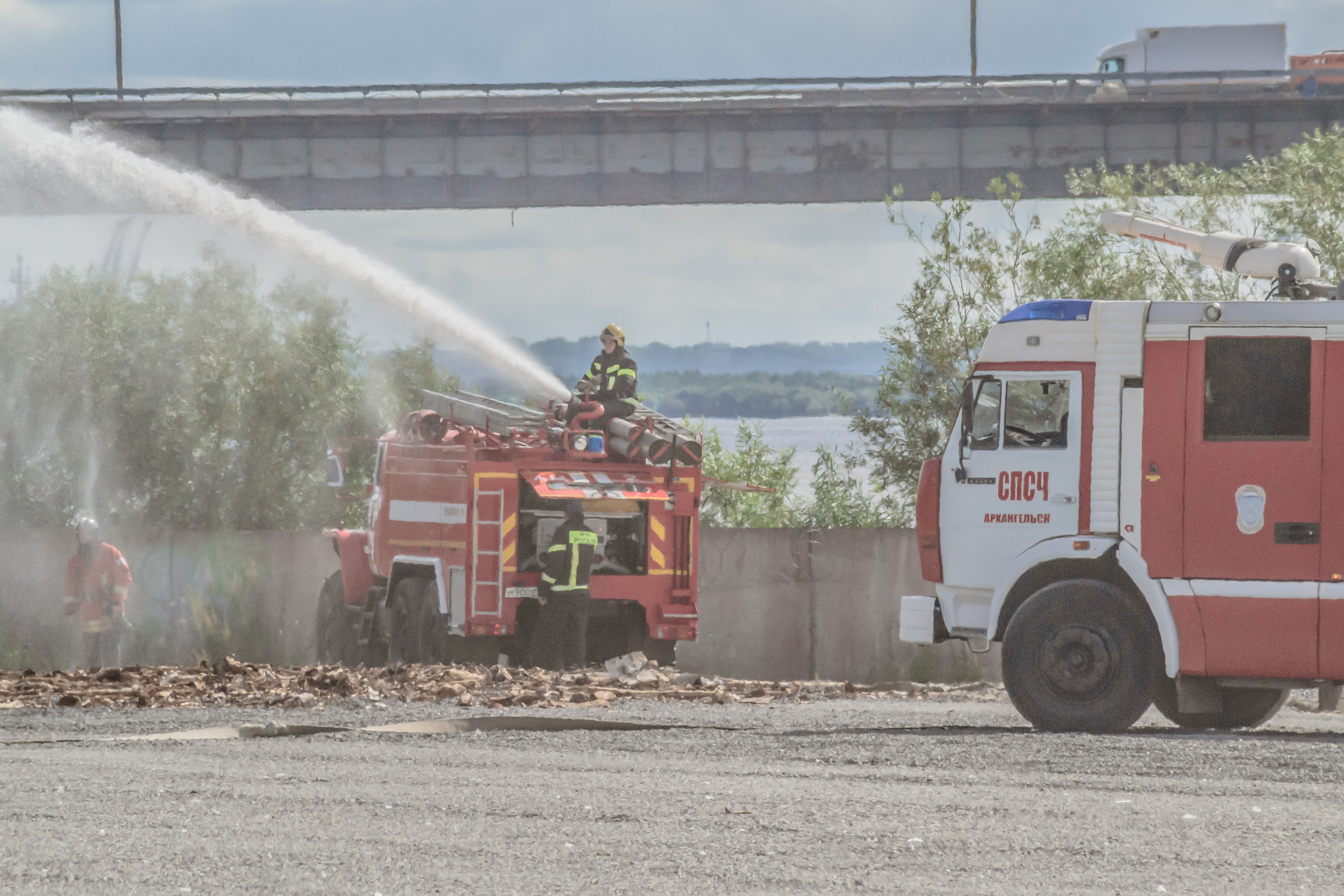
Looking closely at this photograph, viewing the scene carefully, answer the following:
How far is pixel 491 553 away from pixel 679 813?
8195 mm

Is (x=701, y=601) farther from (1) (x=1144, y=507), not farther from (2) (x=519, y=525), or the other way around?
(1) (x=1144, y=507)

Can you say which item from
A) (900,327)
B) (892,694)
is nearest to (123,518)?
(900,327)

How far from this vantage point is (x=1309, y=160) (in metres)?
24.5

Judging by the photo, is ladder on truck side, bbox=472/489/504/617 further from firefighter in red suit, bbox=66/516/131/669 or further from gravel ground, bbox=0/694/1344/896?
firefighter in red suit, bbox=66/516/131/669

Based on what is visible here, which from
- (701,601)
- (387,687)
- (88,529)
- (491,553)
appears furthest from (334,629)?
(387,687)

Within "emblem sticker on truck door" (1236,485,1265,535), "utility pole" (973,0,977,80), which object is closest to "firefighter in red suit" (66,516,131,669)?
"emblem sticker on truck door" (1236,485,1265,535)

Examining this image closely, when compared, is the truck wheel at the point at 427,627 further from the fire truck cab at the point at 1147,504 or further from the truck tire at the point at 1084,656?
the truck tire at the point at 1084,656

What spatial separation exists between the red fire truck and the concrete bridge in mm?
25179

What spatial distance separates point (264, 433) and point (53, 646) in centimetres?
1762

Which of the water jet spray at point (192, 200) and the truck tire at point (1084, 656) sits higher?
the water jet spray at point (192, 200)

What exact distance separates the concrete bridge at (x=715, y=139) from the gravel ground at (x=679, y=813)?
1233 inches

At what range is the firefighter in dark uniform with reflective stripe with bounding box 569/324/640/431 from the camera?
17266mm

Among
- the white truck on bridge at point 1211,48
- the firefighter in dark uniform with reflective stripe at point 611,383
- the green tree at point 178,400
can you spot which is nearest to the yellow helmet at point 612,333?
the firefighter in dark uniform with reflective stripe at point 611,383

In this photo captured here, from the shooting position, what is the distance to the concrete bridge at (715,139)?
137ft
